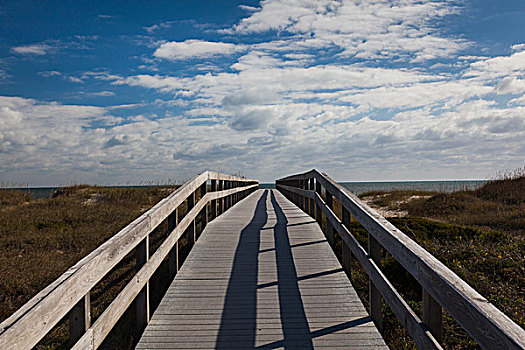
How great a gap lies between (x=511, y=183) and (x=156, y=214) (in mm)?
18096

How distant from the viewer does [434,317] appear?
2498 mm

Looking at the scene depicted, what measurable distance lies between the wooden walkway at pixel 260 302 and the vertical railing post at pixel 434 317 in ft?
3.28

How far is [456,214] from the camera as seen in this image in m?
14.1

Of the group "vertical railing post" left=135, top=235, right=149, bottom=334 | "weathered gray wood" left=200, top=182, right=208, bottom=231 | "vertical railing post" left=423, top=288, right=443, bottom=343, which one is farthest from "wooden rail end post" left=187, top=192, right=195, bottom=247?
"vertical railing post" left=423, top=288, right=443, bottom=343

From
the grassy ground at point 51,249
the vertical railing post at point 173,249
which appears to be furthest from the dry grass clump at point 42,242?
the vertical railing post at point 173,249

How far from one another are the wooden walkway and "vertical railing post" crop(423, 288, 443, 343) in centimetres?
100

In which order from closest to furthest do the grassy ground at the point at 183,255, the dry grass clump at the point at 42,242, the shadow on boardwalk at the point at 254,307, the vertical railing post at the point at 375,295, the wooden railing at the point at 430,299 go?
1. the wooden railing at the point at 430,299
2. the shadow on boardwalk at the point at 254,307
3. the vertical railing post at the point at 375,295
4. the grassy ground at the point at 183,255
5. the dry grass clump at the point at 42,242

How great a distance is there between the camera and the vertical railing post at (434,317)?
8.13ft

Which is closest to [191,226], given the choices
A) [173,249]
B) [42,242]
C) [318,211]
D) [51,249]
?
[173,249]

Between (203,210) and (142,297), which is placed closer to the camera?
(142,297)

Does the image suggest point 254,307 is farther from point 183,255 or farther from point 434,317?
point 183,255

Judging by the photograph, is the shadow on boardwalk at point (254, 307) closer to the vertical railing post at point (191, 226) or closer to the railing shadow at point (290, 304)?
the railing shadow at point (290, 304)

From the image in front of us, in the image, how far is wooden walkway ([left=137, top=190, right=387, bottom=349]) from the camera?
11.5 feet

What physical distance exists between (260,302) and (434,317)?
209 centimetres
